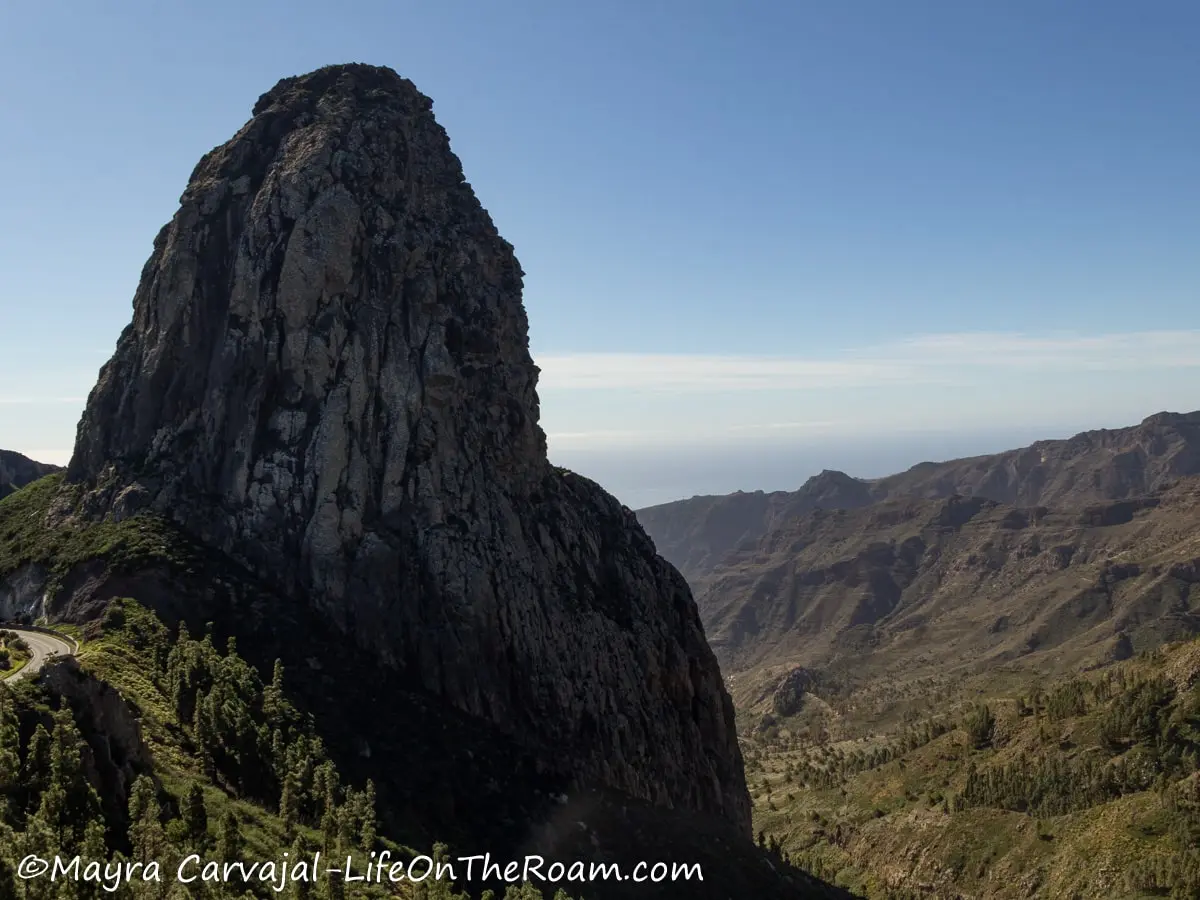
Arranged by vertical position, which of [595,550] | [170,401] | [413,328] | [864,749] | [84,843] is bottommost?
[864,749]

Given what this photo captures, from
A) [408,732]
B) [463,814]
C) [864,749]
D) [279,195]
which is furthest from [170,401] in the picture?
[864,749]

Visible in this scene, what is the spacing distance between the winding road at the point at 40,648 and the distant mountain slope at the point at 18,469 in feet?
314

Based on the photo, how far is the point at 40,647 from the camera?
56.7 meters

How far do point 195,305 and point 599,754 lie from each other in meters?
62.0

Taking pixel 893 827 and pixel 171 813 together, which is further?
pixel 893 827

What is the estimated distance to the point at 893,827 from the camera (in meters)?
114

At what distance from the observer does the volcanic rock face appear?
74.4 m

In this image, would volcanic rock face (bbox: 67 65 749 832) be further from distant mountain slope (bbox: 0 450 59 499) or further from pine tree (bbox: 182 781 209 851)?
distant mountain slope (bbox: 0 450 59 499)

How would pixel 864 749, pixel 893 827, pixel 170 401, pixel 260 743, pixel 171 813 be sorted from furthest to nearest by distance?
pixel 864 749, pixel 893 827, pixel 170 401, pixel 260 743, pixel 171 813

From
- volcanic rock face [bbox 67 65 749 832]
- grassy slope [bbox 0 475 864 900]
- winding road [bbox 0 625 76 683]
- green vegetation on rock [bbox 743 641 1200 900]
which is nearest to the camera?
winding road [bbox 0 625 76 683]

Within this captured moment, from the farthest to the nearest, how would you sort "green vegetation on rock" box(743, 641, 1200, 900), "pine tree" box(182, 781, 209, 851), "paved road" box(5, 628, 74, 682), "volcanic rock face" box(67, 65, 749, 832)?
"green vegetation on rock" box(743, 641, 1200, 900)
"volcanic rock face" box(67, 65, 749, 832)
"paved road" box(5, 628, 74, 682)
"pine tree" box(182, 781, 209, 851)

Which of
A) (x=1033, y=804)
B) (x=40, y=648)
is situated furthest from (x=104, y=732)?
(x=1033, y=804)

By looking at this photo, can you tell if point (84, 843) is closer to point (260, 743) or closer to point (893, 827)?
point (260, 743)

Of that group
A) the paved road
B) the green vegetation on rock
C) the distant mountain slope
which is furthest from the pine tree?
the distant mountain slope
